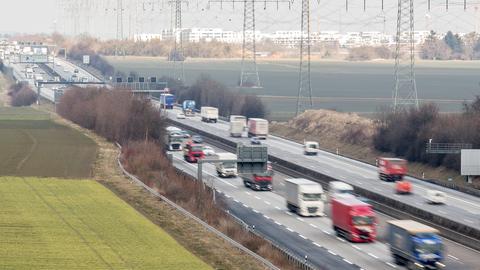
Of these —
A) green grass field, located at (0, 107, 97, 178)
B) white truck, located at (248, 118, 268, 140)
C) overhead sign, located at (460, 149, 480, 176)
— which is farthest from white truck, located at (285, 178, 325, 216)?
white truck, located at (248, 118, 268, 140)

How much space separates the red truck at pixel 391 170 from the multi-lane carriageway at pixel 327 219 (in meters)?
0.67

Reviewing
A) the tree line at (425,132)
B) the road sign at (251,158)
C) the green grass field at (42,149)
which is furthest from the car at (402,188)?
the green grass field at (42,149)

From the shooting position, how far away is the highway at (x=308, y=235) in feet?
149

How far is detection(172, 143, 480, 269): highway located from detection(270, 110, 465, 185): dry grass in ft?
57.2

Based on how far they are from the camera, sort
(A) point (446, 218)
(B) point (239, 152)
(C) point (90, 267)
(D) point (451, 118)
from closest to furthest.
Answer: (C) point (90, 267), (A) point (446, 218), (B) point (239, 152), (D) point (451, 118)

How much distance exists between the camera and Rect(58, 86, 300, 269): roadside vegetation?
4250 centimetres

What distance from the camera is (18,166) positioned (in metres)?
69.5

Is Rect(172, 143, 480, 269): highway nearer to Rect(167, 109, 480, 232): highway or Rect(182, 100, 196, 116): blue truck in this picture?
Rect(167, 109, 480, 232): highway

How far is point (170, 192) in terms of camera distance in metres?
61.0

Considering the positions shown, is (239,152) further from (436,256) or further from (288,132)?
(288,132)

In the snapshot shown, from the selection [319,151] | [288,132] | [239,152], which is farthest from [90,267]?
[288,132]

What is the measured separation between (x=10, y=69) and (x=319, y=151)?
113m

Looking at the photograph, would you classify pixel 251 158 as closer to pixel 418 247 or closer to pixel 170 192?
pixel 170 192

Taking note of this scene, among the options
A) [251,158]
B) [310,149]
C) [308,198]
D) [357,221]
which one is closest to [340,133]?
[310,149]
